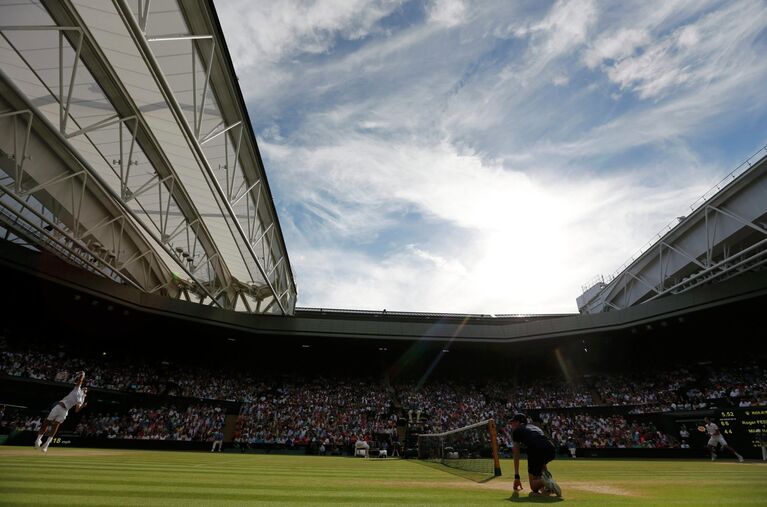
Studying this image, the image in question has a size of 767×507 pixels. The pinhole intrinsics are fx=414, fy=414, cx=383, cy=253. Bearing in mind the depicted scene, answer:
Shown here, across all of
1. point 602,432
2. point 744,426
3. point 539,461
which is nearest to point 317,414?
point 602,432

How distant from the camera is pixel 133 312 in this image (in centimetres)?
2944

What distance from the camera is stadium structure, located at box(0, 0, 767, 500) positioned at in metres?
14.4

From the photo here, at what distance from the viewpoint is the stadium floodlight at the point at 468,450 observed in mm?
9952

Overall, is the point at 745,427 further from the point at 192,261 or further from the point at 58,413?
the point at 192,261

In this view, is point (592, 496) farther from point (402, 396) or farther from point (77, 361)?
point (77, 361)

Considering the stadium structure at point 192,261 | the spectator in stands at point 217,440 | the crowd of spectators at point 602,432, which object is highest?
the stadium structure at point 192,261

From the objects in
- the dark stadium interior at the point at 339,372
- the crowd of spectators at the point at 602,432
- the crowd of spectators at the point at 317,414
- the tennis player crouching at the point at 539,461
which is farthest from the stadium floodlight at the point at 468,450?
the crowd of spectators at the point at 602,432

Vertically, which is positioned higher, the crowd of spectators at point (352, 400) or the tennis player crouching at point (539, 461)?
the crowd of spectators at point (352, 400)

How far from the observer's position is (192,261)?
25750 millimetres

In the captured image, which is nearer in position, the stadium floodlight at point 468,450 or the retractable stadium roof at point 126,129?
the stadium floodlight at point 468,450

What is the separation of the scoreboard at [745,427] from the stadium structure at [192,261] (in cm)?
36

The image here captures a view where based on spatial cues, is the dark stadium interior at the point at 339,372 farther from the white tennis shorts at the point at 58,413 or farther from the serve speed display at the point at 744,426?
the white tennis shorts at the point at 58,413

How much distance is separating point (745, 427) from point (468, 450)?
679 inches

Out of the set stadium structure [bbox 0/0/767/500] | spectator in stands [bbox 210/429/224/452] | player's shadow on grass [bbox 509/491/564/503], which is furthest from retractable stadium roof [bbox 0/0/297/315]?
player's shadow on grass [bbox 509/491/564/503]
